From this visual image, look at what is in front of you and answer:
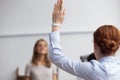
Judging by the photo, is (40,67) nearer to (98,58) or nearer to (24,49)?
(24,49)

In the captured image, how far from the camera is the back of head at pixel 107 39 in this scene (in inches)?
50.5

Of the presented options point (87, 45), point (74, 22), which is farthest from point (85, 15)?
point (87, 45)

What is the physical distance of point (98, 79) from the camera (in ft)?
4.13

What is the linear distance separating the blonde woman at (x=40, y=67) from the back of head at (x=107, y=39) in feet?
7.58

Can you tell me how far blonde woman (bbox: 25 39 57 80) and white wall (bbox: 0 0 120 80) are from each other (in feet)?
1.62

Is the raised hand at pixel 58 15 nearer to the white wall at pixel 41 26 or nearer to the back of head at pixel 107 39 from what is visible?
the back of head at pixel 107 39

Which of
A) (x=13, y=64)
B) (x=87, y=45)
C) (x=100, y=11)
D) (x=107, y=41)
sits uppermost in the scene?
(x=100, y=11)

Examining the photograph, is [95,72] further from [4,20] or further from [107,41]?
[4,20]

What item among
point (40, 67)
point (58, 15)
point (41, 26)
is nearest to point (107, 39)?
point (58, 15)

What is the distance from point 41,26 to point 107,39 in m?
2.94

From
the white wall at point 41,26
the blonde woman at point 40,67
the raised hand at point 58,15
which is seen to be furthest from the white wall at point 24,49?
the raised hand at point 58,15

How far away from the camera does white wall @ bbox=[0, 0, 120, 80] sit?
4.15m

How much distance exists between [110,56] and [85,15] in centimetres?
292

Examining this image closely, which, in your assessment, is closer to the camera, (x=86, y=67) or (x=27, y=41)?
(x=86, y=67)
